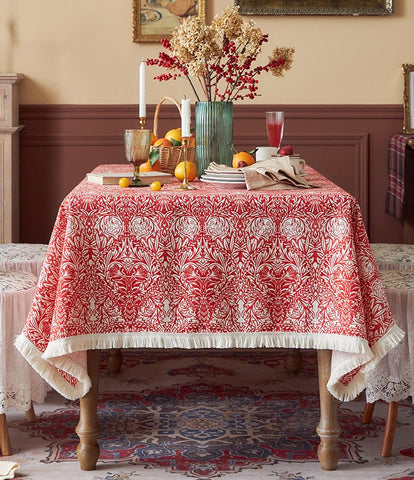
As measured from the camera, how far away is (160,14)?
15.6 feet

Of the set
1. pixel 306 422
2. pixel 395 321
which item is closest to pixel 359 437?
pixel 306 422

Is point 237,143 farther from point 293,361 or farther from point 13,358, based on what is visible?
point 13,358

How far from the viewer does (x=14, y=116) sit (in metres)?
4.67

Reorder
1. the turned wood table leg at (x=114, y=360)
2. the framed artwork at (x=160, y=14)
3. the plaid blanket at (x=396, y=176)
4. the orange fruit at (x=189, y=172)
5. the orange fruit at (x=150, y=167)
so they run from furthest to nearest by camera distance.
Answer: the framed artwork at (x=160, y=14)
the plaid blanket at (x=396, y=176)
the turned wood table leg at (x=114, y=360)
the orange fruit at (x=150, y=167)
the orange fruit at (x=189, y=172)

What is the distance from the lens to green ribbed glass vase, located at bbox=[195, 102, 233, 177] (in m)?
3.14

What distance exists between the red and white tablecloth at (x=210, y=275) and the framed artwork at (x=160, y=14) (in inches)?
95.9

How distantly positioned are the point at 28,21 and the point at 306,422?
2.87 m

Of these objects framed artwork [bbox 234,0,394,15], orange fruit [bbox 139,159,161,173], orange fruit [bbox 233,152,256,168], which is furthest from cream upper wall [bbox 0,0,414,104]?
orange fruit [bbox 233,152,256,168]

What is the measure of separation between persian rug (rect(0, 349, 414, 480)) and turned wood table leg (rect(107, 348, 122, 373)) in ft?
0.13

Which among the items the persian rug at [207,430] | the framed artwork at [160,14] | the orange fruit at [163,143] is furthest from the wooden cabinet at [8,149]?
the orange fruit at [163,143]

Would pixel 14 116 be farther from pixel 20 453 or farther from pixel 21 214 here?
pixel 20 453

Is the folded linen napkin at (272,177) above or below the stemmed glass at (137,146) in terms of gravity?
below

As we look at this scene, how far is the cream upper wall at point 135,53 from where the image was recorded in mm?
4801

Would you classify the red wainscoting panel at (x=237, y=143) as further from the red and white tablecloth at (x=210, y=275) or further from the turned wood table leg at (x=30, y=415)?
the red and white tablecloth at (x=210, y=275)
